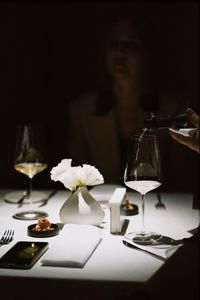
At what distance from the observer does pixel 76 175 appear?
5.73 feet

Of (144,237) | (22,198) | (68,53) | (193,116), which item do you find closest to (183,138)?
(193,116)

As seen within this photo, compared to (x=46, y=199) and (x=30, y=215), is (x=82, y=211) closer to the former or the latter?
(x=30, y=215)

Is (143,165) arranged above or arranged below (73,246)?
above

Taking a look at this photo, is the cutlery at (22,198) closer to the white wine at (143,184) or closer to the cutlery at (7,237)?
the cutlery at (7,237)

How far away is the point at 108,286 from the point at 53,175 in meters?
0.56

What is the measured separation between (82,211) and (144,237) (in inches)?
9.5

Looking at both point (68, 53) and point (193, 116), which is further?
point (68, 53)

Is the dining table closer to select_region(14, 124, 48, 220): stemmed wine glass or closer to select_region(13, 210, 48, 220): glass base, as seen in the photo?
select_region(13, 210, 48, 220): glass base

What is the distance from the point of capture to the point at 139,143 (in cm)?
159

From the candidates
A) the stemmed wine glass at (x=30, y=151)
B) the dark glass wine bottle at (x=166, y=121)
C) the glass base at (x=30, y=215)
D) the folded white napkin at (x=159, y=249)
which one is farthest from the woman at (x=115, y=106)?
the folded white napkin at (x=159, y=249)

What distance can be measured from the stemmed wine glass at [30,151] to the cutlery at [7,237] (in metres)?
0.37

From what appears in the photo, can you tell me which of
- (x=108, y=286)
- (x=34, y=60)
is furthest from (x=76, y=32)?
(x=108, y=286)

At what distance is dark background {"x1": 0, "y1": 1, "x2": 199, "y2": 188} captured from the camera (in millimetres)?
4105

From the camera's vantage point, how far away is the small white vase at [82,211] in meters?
1.72
